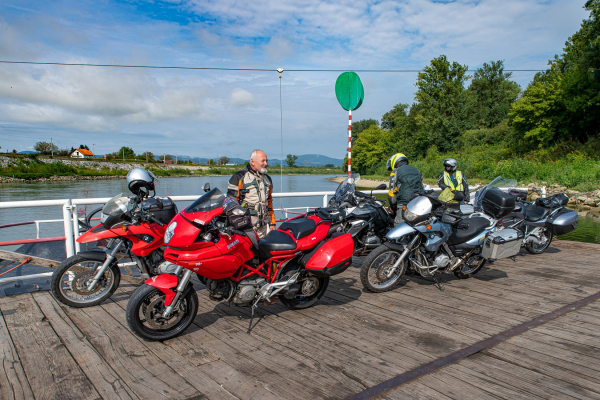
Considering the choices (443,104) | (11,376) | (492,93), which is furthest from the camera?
(492,93)

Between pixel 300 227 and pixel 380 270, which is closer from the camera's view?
pixel 300 227

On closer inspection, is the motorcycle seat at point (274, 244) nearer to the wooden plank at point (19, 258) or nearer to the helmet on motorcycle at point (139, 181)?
the helmet on motorcycle at point (139, 181)

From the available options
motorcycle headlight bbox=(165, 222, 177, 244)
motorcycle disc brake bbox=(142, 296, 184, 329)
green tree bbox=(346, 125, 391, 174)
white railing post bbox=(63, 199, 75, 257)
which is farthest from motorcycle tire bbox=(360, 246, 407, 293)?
green tree bbox=(346, 125, 391, 174)

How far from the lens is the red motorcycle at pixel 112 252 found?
361cm

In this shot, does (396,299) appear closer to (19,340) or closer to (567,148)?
(19,340)

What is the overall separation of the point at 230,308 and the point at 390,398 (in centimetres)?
198

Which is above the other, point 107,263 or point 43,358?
point 107,263

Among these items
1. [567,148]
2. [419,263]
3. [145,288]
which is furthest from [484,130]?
[145,288]

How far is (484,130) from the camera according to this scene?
134 feet

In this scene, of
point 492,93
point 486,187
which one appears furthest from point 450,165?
point 492,93

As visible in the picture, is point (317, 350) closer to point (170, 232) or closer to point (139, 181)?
point (170, 232)

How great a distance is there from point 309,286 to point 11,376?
2.34 metres

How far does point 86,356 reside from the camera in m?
2.77

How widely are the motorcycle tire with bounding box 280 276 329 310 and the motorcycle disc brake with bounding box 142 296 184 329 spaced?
39.8 inches
